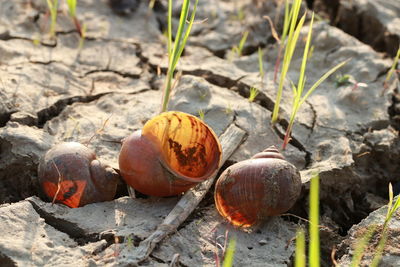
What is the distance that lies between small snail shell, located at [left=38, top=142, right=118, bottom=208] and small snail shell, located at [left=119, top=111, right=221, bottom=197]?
11 centimetres

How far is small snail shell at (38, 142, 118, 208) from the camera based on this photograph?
3.01 metres

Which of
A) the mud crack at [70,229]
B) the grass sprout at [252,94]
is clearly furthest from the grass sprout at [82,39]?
the mud crack at [70,229]

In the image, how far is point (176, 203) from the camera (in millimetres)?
3105

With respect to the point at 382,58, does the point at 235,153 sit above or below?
below

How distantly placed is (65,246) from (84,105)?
1315mm

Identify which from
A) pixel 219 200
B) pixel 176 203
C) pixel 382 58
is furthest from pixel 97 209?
pixel 382 58

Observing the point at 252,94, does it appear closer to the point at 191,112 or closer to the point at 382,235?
the point at 191,112

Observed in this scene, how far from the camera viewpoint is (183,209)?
3.00m

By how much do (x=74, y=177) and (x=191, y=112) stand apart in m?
1.02

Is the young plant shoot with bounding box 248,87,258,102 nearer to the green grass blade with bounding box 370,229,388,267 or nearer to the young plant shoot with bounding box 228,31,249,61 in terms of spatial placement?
the young plant shoot with bounding box 228,31,249,61

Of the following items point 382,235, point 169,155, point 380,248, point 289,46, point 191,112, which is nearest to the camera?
point 380,248

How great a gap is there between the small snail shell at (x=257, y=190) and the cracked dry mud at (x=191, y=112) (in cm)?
10

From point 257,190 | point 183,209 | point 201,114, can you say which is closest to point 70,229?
point 183,209

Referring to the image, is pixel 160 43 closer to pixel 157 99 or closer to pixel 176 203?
pixel 157 99
